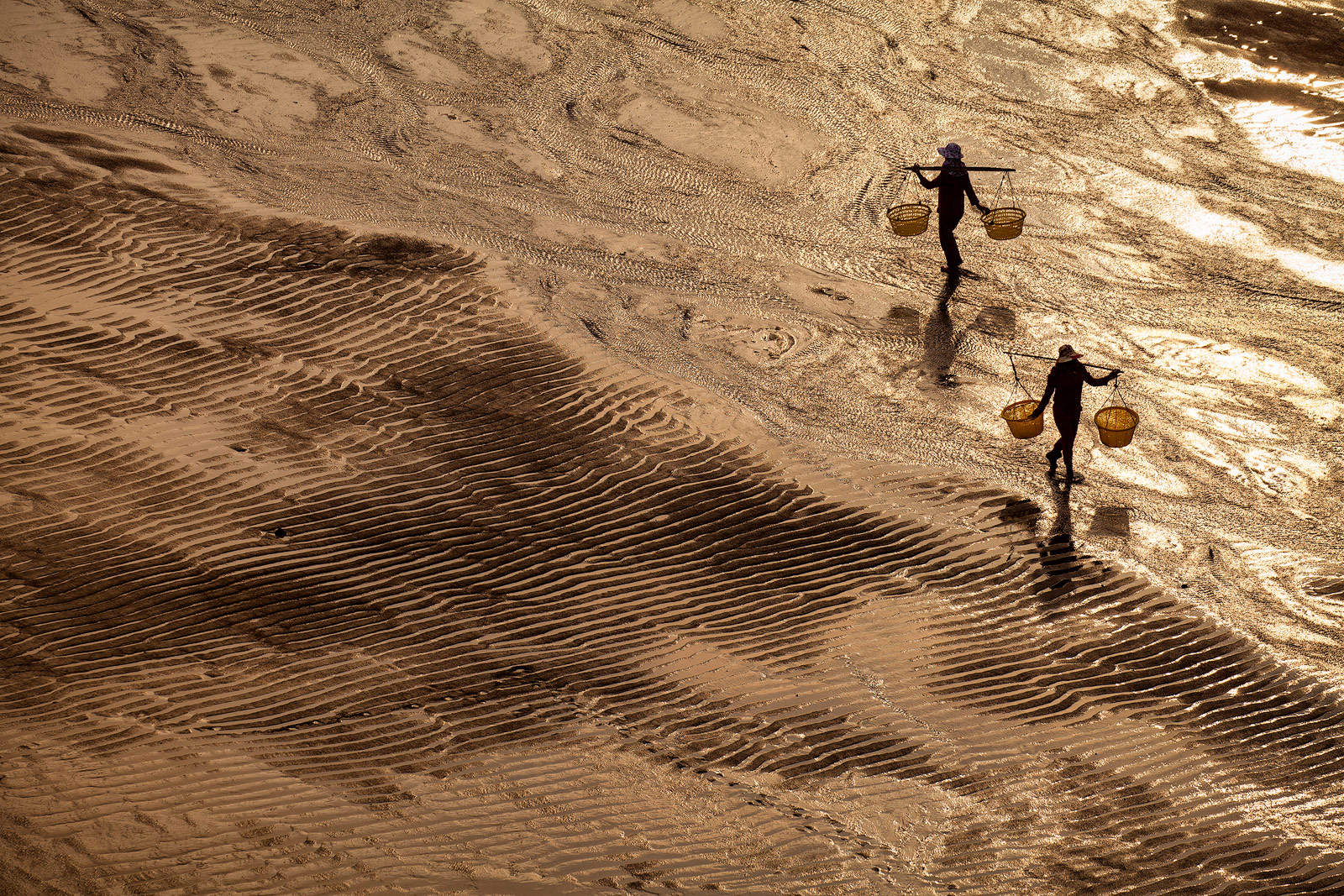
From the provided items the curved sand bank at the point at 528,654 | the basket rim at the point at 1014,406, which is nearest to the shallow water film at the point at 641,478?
the curved sand bank at the point at 528,654

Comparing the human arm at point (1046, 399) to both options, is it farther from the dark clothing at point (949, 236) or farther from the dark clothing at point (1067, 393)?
the dark clothing at point (949, 236)

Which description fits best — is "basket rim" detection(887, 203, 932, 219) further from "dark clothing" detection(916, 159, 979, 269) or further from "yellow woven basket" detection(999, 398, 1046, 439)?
"yellow woven basket" detection(999, 398, 1046, 439)

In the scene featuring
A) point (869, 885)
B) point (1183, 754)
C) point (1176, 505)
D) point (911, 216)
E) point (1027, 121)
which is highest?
point (1027, 121)

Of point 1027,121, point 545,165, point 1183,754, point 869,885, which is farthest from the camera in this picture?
point 1027,121

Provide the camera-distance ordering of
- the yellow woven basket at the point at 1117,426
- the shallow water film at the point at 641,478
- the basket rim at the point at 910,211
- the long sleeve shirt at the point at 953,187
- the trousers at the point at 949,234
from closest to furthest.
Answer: the shallow water film at the point at 641,478
the yellow woven basket at the point at 1117,426
the basket rim at the point at 910,211
the long sleeve shirt at the point at 953,187
the trousers at the point at 949,234

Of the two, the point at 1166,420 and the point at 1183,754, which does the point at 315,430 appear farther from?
the point at 1166,420

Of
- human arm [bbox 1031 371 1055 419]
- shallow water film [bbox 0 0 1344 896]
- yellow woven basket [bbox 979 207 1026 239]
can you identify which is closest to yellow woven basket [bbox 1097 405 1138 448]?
human arm [bbox 1031 371 1055 419]

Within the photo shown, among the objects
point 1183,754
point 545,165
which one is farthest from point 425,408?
point 1183,754

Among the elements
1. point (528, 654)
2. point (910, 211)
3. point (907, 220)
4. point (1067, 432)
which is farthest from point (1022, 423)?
point (528, 654)
